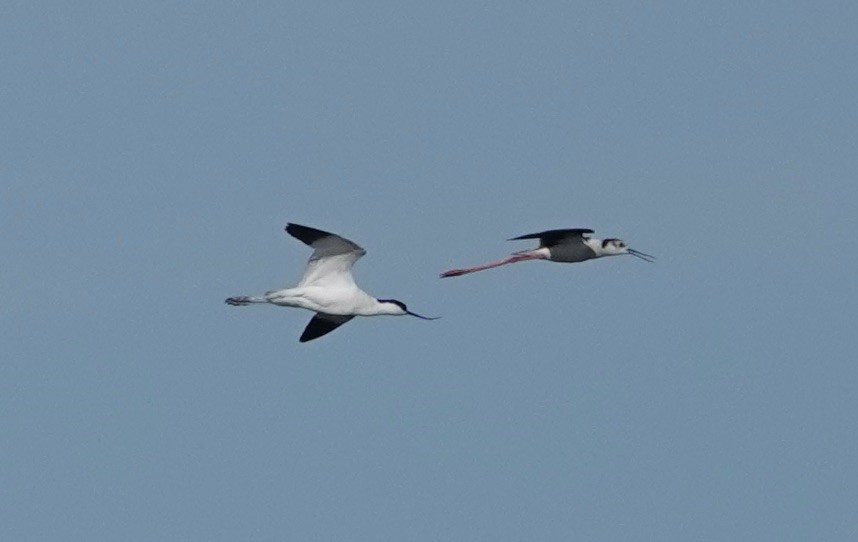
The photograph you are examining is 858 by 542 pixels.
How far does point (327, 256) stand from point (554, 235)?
447cm

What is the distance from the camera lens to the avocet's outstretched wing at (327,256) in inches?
1539

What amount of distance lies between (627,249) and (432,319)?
13.0ft

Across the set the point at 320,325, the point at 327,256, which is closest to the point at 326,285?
the point at 327,256

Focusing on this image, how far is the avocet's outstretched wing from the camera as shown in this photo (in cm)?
3909

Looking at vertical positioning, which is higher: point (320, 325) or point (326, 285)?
point (326, 285)

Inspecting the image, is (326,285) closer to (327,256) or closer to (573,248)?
(327,256)

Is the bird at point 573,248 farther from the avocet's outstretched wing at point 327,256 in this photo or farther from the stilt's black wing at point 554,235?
the avocet's outstretched wing at point 327,256

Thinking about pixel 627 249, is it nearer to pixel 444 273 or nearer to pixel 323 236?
pixel 444 273

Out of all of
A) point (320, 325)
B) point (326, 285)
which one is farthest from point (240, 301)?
point (320, 325)

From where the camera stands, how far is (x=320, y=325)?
44.0 m

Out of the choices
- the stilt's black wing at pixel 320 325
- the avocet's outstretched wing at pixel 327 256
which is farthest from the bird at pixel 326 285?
the stilt's black wing at pixel 320 325

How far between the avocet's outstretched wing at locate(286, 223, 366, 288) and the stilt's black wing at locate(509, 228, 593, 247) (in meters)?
3.05

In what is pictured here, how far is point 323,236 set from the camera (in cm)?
3912

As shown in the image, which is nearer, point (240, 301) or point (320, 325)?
point (240, 301)
